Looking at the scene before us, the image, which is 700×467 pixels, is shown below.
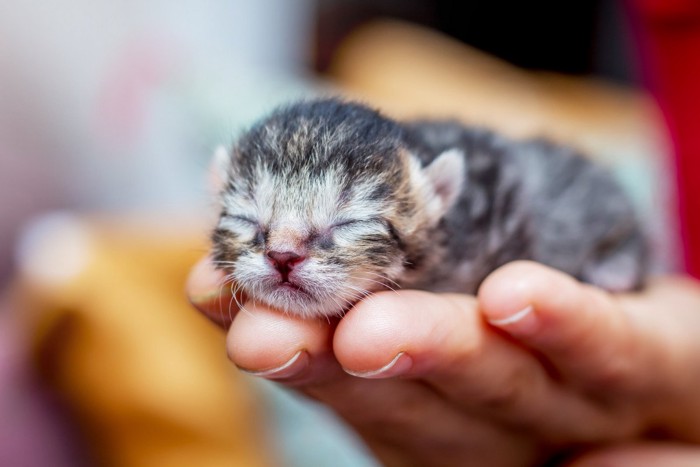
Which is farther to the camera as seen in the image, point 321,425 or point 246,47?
point 246,47

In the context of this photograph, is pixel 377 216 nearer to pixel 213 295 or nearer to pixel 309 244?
pixel 309 244

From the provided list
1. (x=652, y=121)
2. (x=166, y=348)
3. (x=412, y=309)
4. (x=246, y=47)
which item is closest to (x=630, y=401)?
(x=412, y=309)

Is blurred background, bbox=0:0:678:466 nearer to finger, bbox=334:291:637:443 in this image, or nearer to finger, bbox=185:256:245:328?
finger, bbox=185:256:245:328

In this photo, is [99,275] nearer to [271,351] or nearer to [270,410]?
[270,410]

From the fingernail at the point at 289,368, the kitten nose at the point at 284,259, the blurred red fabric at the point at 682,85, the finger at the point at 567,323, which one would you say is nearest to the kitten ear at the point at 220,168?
the kitten nose at the point at 284,259

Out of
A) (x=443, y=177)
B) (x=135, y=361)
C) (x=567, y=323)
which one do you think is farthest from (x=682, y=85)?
(x=135, y=361)

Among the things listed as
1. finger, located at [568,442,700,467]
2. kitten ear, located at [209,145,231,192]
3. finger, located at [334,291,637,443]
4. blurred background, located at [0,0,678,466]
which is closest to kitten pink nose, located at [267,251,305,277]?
finger, located at [334,291,637,443]
